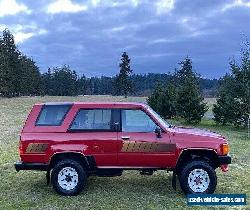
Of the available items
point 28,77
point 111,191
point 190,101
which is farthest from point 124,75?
point 111,191

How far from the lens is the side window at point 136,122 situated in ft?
30.9

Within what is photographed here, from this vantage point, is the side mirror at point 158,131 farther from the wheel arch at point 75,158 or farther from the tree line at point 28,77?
the tree line at point 28,77

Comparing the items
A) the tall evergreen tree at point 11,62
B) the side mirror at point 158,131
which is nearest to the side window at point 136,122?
the side mirror at point 158,131

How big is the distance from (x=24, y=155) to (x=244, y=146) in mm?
10864

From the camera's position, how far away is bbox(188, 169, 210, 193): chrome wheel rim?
936cm

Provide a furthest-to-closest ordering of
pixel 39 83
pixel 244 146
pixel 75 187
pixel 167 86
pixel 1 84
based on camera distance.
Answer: pixel 39 83 < pixel 1 84 < pixel 167 86 < pixel 244 146 < pixel 75 187

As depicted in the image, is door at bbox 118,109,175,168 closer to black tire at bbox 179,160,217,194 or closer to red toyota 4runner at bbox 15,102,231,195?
red toyota 4runner at bbox 15,102,231,195

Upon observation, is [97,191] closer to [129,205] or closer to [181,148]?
[129,205]

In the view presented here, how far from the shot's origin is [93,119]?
31.3ft

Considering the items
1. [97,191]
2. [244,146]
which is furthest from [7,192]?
[244,146]

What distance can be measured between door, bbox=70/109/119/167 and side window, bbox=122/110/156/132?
0.23 metres

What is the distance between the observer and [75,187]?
9477mm

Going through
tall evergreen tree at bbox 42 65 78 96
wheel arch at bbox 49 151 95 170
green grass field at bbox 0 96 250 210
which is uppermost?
tall evergreen tree at bbox 42 65 78 96

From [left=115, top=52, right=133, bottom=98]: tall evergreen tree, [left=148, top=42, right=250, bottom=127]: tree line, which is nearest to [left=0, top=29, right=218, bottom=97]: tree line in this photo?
[left=115, top=52, right=133, bottom=98]: tall evergreen tree
